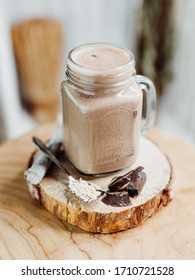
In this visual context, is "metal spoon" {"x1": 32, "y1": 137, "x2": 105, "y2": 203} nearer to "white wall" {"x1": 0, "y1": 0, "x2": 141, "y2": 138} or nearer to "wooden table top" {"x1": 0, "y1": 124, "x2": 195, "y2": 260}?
"wooden table top" {"x1": 0, "y1": 124, "x2": 195, "y2": 260}

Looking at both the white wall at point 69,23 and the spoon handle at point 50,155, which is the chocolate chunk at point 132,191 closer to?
the spoon handle at point 50,155

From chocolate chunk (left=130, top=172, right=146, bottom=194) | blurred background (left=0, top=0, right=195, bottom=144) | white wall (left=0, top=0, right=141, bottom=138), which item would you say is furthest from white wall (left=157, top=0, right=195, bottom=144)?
chocolate chunk (left=130, top=172, right=146, bottom=194)

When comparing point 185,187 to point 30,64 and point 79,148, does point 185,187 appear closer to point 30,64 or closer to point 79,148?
point 79,148

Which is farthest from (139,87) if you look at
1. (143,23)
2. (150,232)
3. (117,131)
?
(143,23)

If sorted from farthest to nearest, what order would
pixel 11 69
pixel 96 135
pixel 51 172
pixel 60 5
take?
1. pixel 60 5
2. pixel 11 69
3. pixel 51 172
4. pixel 96 135

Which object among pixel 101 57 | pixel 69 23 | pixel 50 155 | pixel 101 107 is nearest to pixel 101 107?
pixel 101 107

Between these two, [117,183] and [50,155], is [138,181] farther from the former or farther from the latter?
[50,155]

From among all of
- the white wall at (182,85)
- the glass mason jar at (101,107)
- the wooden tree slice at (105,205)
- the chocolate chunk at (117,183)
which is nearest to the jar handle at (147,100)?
the glass mason jar at (101,107)

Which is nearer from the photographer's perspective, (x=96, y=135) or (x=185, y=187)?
(x=96, y=135)
